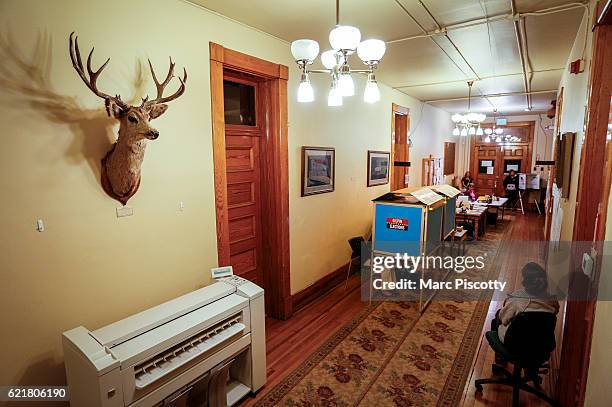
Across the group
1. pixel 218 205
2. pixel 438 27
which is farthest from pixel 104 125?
pixel 438 27

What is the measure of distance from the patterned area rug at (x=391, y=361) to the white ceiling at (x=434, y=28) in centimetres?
293

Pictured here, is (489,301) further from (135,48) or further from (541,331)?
(135,48)

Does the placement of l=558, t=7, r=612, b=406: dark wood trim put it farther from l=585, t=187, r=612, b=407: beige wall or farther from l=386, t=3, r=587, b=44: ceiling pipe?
l=386, t=3, r=587, b=44: ceiling pipe

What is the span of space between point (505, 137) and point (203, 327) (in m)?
11.2

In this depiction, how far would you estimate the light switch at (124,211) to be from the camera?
2219mm

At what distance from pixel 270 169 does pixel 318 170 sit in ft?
2.56

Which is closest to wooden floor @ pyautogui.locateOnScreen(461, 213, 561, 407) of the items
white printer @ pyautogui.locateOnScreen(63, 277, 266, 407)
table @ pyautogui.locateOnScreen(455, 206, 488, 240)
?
table @ pyautogui.locateOnScreen(455, 206, 488, 240)

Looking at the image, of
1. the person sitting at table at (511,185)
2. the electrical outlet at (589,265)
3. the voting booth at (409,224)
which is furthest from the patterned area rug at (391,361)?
the person sitting at table at (511,185)

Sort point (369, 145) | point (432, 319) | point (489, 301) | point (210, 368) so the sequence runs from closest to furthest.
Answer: point (210, 368) < point (432, 319) < point (489, 301) < point (369, 145)

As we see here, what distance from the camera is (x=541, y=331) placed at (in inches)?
→ 86.8

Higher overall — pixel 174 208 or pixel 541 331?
pixel 174 208

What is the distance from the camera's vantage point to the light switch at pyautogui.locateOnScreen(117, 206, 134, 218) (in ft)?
7.28

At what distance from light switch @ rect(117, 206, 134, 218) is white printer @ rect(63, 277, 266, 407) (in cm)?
66

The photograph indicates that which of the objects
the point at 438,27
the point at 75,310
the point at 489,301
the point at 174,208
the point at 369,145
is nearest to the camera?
the point at 75,310
